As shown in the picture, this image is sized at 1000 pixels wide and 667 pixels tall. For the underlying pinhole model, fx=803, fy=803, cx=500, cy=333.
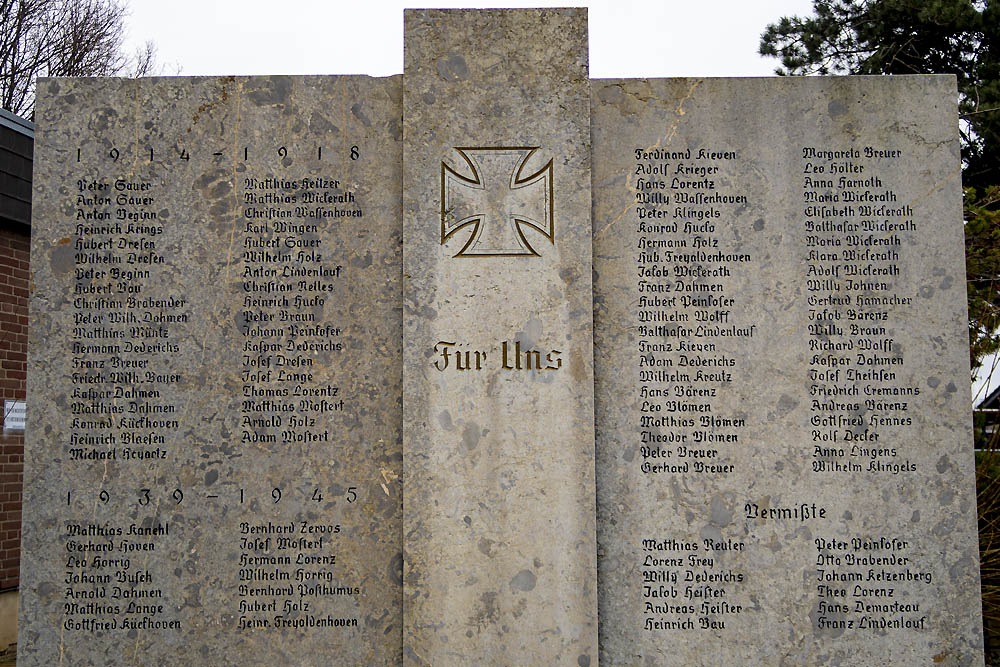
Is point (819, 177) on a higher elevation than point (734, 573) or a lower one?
higher

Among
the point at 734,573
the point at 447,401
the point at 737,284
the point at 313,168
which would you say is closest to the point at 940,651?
the point at 734,573

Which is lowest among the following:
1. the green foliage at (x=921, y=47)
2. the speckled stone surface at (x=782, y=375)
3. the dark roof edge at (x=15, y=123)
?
the speckled stone surface at (x=782, y=375)

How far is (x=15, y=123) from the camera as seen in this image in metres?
8.04

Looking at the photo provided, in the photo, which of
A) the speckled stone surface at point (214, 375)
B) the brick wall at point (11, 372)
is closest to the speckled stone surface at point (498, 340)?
the speckled stone surface at point (214, 375)

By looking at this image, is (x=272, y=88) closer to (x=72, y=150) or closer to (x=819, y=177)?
(x=72, y=150)

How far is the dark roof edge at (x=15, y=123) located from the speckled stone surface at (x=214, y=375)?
383 centimetres

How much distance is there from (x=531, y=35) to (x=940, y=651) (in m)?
4.06


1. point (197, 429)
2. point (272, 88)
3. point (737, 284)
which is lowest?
point (197, 429)

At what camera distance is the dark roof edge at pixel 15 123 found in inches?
309

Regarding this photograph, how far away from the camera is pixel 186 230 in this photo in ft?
15.3

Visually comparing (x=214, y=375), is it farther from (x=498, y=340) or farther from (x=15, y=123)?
(x=15, y=123)

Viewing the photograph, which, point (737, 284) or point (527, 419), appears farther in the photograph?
point (737, 284)

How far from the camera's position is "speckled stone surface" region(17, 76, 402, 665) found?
173 inches

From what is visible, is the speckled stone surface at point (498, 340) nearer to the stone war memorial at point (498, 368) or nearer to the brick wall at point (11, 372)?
the stone war memorial at point (498, 368)
